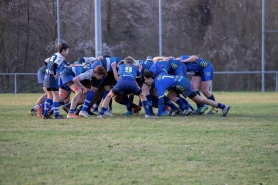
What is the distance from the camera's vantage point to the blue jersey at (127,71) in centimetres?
1265

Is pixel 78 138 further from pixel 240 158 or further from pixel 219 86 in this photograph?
pixel 219 86

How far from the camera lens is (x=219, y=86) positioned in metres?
28.7

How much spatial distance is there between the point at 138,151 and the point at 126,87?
4612 millimetres

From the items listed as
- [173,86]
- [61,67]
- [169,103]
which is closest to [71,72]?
[61,67]

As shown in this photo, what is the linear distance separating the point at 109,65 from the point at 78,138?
4.66 metres

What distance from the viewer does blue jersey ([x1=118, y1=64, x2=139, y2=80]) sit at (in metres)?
12.6

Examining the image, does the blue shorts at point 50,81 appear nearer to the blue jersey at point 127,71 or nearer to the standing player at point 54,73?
the standing player at point 54,73

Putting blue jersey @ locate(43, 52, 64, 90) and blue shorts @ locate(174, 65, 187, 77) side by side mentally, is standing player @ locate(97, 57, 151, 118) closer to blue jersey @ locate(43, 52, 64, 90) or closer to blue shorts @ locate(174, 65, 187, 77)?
blue jersey @ locate(43, 52, 64, 90)

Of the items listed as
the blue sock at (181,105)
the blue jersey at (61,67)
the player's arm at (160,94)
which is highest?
the blue jersey at (61,67)

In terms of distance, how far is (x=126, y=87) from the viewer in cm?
1255

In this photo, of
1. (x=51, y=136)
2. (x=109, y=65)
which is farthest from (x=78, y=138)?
(x=109, y=65)

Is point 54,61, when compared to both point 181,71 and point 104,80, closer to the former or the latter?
point 104,80

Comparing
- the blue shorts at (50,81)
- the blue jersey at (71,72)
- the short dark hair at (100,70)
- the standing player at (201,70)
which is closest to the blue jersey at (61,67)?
the blue jersey at (71,72)

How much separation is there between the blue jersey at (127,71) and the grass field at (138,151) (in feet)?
3.41
